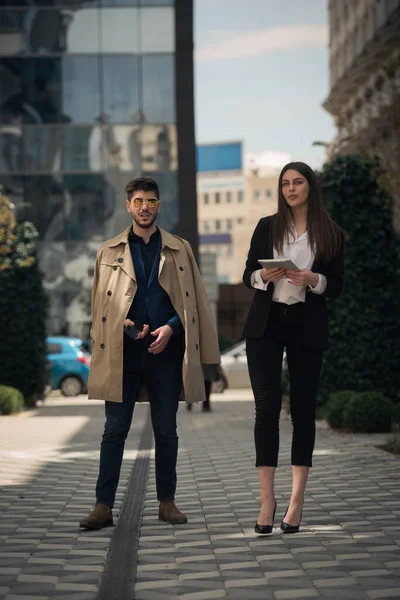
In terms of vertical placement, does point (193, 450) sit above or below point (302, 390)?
below

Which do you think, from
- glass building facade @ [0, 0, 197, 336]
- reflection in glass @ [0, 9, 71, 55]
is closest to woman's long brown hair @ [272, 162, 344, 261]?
glass building facade @ [0, 0, 197, 336]

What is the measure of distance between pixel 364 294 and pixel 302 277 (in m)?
10.1

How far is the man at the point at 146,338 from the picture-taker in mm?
7613

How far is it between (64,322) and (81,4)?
920cm

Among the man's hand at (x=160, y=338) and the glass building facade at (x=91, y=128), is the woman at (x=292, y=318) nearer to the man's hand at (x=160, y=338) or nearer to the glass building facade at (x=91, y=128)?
the man's hand at (x=160, y=338)

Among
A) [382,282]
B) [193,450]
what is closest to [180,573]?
[193,450]

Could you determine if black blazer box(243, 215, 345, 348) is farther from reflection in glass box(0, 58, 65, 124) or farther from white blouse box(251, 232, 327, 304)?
reflection in glass box(0, 58, 65, 124)

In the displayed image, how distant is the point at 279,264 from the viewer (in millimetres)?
6922

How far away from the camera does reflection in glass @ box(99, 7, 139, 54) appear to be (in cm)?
3803

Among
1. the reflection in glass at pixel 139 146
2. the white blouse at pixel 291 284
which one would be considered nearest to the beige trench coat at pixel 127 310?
the white blouse at pixel 291 284

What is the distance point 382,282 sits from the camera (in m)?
17.2

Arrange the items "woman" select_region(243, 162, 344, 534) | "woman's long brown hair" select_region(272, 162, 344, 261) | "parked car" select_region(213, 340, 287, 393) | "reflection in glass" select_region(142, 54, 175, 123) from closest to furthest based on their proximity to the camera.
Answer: "woman" select_region(243, 162, 344, 534), "woman's long brown hair" select_region(272, 162, 344, 261), "parked car" select_region(213, 340, 287, 393), "reflection in glass" select_region(142, 54, 175, 123)

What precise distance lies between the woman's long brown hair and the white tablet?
383mm

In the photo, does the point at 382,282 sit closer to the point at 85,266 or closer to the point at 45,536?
the point at 45,536
